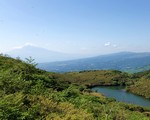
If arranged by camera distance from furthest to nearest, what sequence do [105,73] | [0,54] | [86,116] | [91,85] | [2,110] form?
[105,73]
[91,85]
[0,54]
[86,116]
[2,110]

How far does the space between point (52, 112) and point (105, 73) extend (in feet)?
377

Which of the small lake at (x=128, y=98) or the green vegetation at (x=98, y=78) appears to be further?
the green vegetation at (x=98, y=78)

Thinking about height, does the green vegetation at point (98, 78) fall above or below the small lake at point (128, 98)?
above

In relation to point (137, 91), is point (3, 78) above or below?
above

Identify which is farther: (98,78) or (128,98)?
(98,78)

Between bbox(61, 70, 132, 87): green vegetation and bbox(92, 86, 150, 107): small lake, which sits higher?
bbox(61, 70, 132, 87): green vegetation

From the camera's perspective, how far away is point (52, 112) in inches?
607

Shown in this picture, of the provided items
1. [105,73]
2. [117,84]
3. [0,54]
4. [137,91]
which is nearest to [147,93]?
[137,91]

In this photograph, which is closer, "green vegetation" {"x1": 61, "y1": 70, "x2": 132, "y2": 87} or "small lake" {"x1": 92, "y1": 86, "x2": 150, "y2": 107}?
Answer: "small lake" {"x1": 92, "y1": 86, "x2": 150, "y2": 107}

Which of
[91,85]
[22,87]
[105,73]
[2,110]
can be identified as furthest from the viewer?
[105,73]

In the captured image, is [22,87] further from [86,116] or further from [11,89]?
[86,116]

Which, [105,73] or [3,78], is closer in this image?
[3,78]

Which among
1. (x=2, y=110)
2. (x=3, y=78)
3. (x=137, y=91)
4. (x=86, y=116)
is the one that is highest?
(x=3, y=78)

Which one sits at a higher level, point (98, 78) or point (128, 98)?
point (98, 78)
